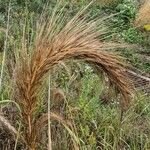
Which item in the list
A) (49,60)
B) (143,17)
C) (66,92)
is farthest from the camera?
(143,17)

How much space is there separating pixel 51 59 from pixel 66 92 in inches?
56.7

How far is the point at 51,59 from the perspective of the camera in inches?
79.4

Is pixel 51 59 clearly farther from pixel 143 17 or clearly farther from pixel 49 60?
pixel 143 17

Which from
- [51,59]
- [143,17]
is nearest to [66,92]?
[51,59]

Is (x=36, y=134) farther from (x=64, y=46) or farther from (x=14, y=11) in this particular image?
(x=14, y=11)

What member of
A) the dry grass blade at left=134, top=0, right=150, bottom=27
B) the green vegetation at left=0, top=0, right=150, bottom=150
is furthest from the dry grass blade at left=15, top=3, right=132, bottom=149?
the dry grass blade at left=134, top=0, right=150, bottom=27

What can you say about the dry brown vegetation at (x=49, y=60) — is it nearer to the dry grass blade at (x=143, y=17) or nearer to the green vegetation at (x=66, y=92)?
Answer: the green vegetation at (x=66, y=92)

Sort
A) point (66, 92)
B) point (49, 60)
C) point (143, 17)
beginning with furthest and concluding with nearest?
point (143, 17) < point (66, 92) < point (49, 60)

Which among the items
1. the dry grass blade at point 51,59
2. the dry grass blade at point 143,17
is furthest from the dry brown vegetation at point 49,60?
the dry grass blade at point 143,17

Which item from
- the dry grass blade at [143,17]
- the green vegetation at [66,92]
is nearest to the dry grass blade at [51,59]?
the green vegetation at [66,92]

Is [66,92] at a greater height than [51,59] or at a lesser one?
lesser

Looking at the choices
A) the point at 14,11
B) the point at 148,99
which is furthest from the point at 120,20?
A: the point at 148,99

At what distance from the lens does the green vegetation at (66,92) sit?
2061mm

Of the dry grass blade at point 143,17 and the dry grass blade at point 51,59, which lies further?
the dry grass blade at point 143,17
